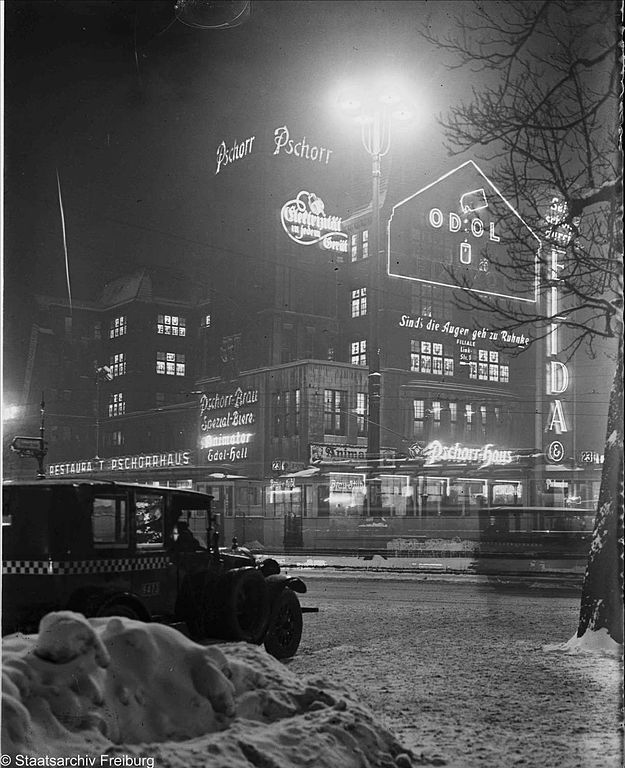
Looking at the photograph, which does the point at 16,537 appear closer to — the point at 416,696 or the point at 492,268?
the point at 416,696

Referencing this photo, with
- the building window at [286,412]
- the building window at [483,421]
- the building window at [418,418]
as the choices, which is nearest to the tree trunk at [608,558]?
the building window at [483,421]

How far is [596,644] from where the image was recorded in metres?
3.62

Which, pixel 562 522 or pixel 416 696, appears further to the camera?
pixel 562 522

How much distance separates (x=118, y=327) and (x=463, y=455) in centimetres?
137

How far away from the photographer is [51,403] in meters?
3.13

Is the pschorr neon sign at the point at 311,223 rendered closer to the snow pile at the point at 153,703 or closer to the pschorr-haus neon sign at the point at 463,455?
the pschorr-haus neon sign at the point at 463,455

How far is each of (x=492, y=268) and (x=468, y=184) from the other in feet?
1.26

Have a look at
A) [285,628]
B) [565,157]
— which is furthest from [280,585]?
[565,157]

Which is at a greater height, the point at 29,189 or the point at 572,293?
the point at 29,189

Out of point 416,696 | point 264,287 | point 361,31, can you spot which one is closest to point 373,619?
point 416,696

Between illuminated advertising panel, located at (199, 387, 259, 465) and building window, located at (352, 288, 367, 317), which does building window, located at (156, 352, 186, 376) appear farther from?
building window, located at (352, 288, 367, 317)

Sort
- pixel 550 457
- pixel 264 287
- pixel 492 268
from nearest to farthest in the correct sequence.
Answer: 1. pixel 264 287
2. pixel 550 457
3. pixel 492 268

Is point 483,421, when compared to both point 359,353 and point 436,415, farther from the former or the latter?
point 359,353

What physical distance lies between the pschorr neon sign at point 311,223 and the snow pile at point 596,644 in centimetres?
189
